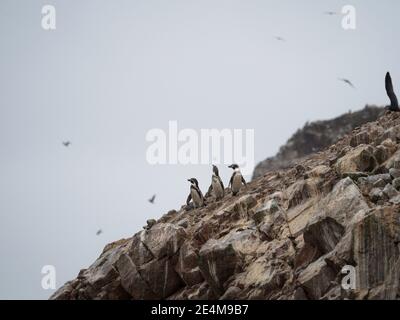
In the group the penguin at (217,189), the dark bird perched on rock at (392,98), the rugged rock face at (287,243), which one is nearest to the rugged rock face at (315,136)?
the dark bird perched on rock at (392,98)

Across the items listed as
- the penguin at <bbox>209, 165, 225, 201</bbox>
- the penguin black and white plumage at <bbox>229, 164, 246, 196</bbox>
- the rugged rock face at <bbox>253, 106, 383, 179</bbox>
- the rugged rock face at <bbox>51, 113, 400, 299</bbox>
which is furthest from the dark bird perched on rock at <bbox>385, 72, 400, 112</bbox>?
the rugged rock face at <bbox>253, 106, 383, 179</bbox>

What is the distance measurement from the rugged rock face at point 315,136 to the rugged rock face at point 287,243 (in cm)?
6047

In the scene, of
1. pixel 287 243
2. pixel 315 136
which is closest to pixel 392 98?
pixel 287 243

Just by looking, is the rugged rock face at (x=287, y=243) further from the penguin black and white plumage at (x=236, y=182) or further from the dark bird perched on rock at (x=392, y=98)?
the dark bird perched on rock at (x=392, y=98)

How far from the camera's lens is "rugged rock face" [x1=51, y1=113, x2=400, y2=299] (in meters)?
26.8

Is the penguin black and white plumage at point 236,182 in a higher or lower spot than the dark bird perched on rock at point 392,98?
lower

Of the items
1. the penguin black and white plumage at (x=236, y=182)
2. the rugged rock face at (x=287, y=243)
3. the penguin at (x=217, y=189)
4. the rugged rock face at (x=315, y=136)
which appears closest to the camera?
the rugged rock face at (x=287, y=243)

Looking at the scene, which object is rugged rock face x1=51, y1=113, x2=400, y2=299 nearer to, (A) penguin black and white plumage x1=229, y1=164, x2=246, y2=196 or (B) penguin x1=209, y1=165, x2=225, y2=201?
(A) penguin black and white plumage x1=229, y1=164, x2=246, y2=196

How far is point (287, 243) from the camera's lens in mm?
30953

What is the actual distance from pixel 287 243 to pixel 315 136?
240 feet

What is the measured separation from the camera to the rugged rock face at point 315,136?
100250 millimetres

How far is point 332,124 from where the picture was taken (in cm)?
10288
